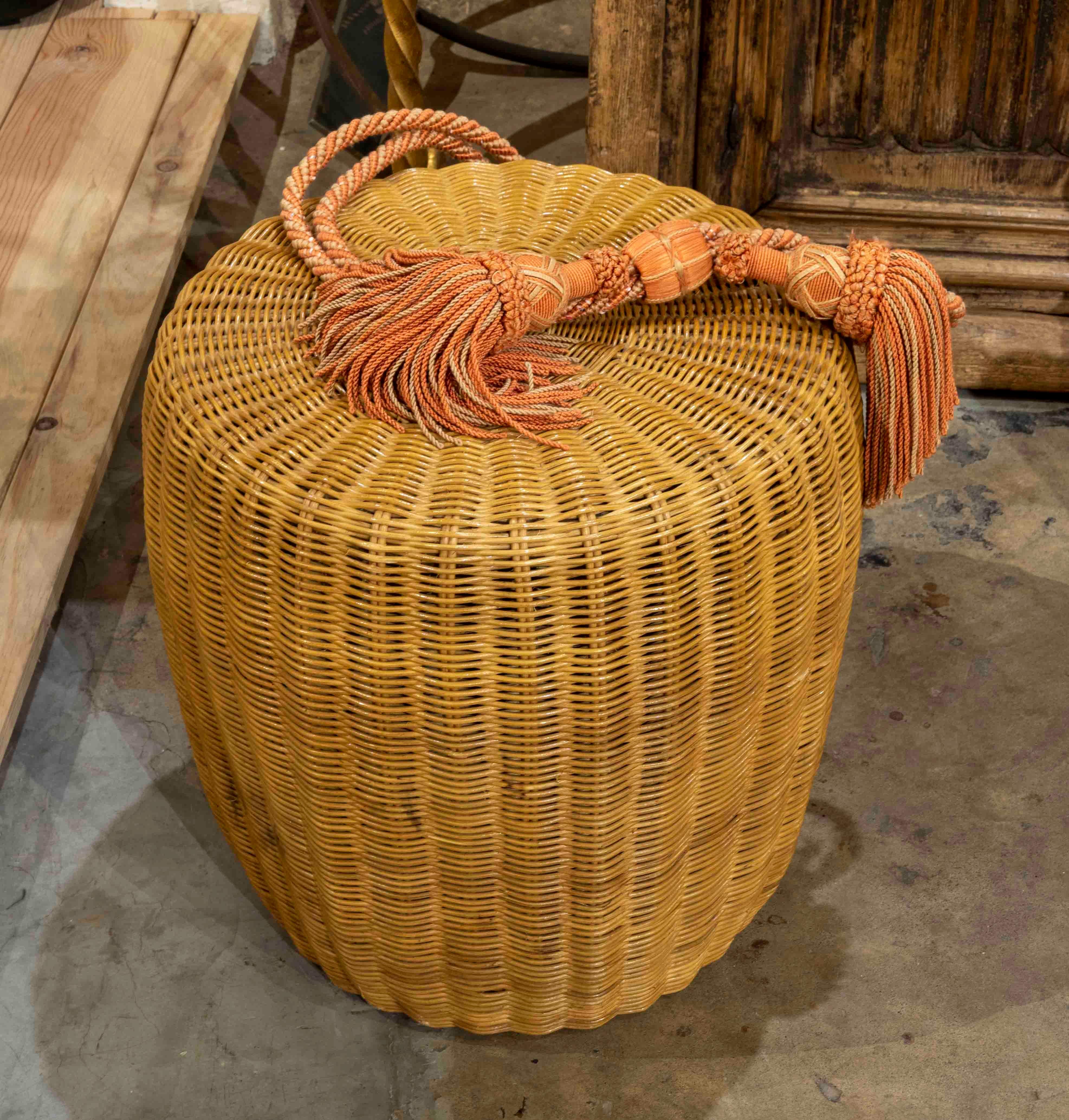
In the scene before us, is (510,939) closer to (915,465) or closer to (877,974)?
(877,974)

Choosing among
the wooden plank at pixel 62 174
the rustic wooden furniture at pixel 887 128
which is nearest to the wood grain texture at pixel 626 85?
the rustic wooden furniture at pixel 887 128

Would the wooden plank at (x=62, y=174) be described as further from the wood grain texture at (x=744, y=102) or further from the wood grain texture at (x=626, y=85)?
the wood grain texture at (x=744, y=102)

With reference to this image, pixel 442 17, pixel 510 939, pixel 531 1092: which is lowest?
pixel 531 1092

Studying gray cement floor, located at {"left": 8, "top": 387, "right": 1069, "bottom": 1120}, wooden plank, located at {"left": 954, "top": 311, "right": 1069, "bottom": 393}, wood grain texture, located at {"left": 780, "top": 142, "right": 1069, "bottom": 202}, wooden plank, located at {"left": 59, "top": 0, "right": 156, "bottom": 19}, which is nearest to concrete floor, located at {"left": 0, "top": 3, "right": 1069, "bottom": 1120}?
gray cement floor, located at {"left": 8, "top": 387, "right": 1069, "bottom": 1120}

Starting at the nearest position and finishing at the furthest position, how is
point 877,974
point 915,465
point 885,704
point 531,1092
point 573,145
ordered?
1. point 915,465
2. point 531,1092
3. point 877,974
4. point 885,704
5. point 573,145

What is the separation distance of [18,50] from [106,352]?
0.79m

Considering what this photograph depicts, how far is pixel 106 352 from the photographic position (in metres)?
2.08

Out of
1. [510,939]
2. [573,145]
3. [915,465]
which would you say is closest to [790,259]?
[915,465]

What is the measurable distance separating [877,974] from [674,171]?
3.93 ft

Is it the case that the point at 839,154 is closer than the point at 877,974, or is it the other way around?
the point at 877,974

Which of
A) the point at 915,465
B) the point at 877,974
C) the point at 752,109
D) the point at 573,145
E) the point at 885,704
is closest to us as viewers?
the point at 915,465

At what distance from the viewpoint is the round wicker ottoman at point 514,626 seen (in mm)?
1153

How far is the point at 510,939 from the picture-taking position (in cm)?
138

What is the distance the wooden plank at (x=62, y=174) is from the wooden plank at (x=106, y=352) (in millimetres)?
23
